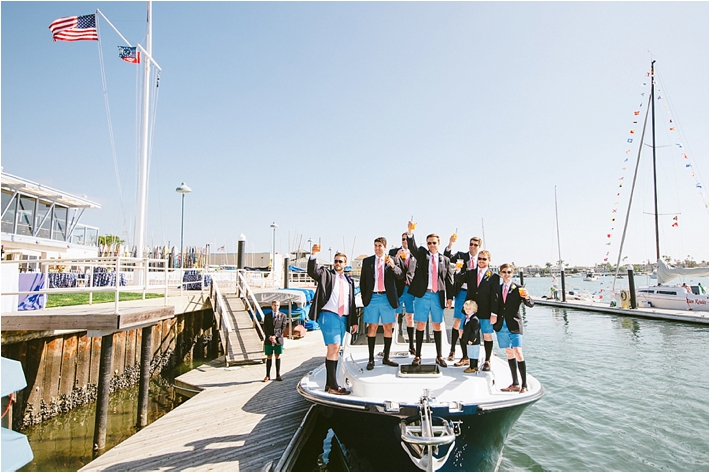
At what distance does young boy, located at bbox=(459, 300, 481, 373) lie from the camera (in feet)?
19.6

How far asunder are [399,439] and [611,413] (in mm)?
7679

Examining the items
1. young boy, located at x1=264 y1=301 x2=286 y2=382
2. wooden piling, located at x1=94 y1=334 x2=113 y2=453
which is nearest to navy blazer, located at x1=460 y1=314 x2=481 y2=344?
young boy, located at x1=264 y1=301 x2=286 y2=382

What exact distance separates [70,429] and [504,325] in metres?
9.27

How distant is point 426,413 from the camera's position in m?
4.65

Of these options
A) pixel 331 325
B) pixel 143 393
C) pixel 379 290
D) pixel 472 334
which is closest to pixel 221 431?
pixel 331 325

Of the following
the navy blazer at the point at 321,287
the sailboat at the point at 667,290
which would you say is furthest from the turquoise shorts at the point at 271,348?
the sailboat at the point at 667,290

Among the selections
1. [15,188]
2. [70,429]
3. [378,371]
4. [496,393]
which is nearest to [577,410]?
[496,393]

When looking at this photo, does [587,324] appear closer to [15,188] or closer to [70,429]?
[70,429]

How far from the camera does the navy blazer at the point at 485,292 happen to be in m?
5.99

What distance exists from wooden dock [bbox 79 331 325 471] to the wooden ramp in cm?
109

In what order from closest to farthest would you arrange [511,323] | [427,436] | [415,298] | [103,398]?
[427,436] < [511,323] < [415,298] < [103,398]

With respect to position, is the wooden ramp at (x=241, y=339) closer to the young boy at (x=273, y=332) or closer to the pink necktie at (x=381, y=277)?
the young boy at (x=273, y=332)

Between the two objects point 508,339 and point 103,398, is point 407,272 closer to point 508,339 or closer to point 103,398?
point 508,339

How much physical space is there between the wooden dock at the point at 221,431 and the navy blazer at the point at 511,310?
3.78 m
